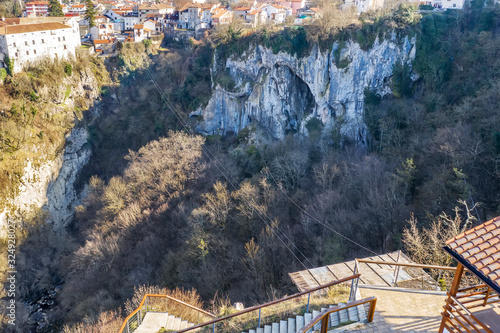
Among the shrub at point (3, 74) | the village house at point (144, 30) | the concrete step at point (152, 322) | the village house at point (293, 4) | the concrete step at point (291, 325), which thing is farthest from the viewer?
the village house at point (293, 4)

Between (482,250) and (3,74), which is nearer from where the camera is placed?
(482,250)

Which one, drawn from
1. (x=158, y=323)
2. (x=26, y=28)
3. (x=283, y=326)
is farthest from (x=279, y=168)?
(x=26, y=28)

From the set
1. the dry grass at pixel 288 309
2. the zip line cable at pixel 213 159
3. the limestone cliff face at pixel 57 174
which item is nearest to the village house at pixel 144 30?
the zip line cable at pixel 213 159

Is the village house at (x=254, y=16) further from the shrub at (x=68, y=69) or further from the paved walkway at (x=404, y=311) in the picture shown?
the paved walkway at (x=404, y=311)

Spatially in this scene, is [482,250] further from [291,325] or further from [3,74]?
[3,74]

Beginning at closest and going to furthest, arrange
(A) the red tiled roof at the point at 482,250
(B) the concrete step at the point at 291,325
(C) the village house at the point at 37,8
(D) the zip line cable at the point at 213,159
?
1. (A) the red tiled roof at the point at 482,250
2. (B) the concrete step at the point at 291,325
3. (D) the zip line cable at the point at 213,159
4. (C) the village house at the point at 37,8

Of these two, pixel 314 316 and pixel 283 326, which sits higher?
pixel 314 316
